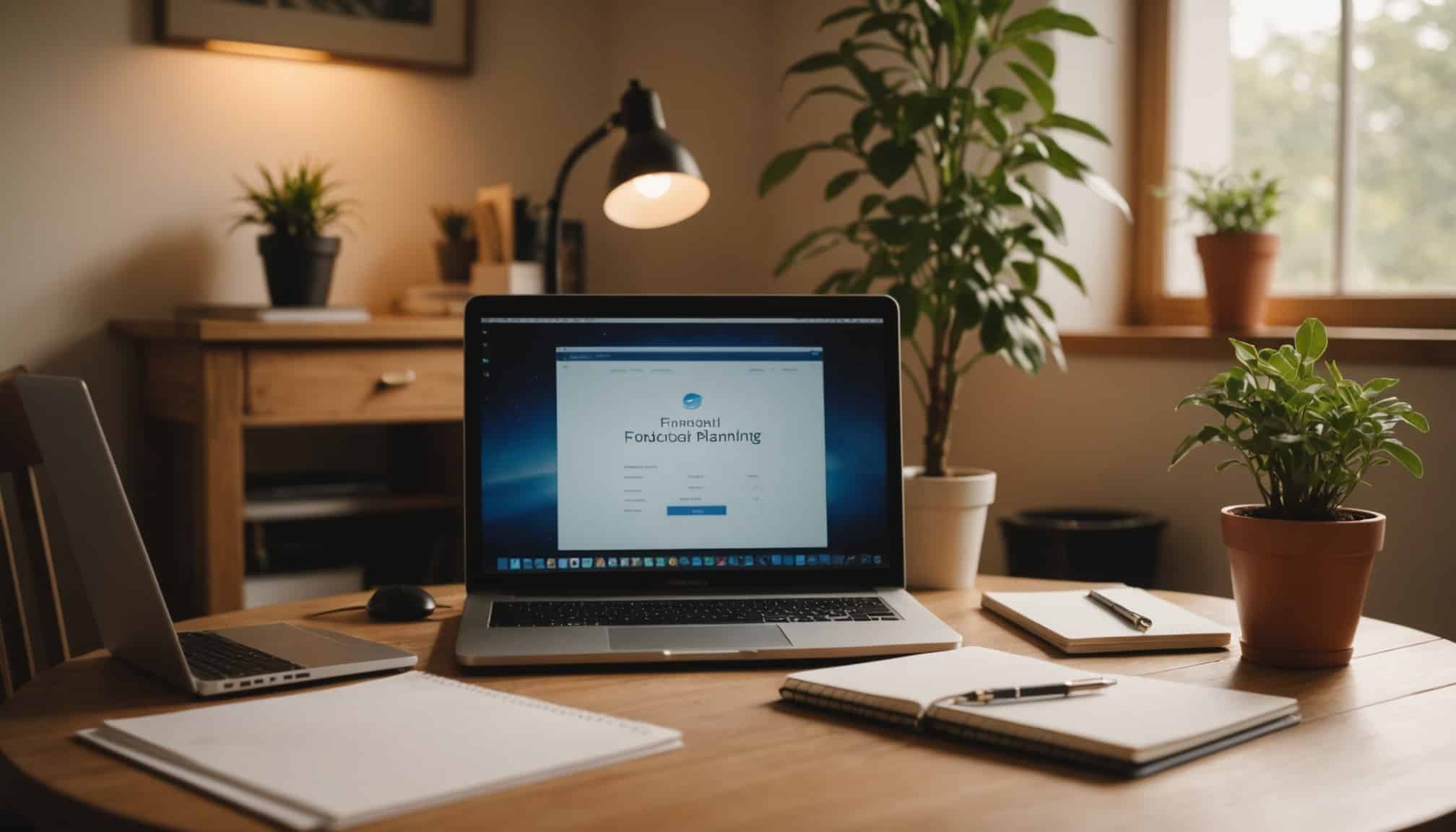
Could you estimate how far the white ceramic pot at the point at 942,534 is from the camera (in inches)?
57.6

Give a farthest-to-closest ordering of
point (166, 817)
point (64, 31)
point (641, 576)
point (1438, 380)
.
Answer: point (64, 31)
point (1438, 380)
point (641, 576)
point (166, 817)

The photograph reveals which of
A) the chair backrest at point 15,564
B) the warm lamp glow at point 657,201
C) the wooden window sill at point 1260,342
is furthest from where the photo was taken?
the wooden window sill at point 1260,342

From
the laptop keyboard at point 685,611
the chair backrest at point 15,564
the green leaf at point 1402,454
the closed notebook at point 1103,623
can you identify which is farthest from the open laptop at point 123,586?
the green leaf at point 1402,454

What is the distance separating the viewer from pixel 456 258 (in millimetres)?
2926

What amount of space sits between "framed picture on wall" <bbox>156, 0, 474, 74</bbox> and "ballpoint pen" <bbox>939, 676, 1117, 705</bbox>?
7.83ft

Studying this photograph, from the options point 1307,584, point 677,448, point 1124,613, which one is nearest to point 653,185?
point 677,448

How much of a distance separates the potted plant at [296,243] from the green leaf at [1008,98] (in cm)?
136

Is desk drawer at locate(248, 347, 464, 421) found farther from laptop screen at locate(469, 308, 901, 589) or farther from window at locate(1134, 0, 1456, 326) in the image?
window at locate(1134, 0, 1456, 326)

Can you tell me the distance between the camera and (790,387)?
1.31 metres

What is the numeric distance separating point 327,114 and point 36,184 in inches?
24.0

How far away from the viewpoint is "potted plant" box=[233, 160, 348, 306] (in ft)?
8.39

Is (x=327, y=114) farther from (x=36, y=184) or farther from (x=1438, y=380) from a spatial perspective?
(x=1438, y=380)

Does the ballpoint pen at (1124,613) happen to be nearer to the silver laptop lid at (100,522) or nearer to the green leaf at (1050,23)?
the silver laptop lid at (100,522)

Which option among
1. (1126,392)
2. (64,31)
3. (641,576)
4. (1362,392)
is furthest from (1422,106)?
(64,31)
